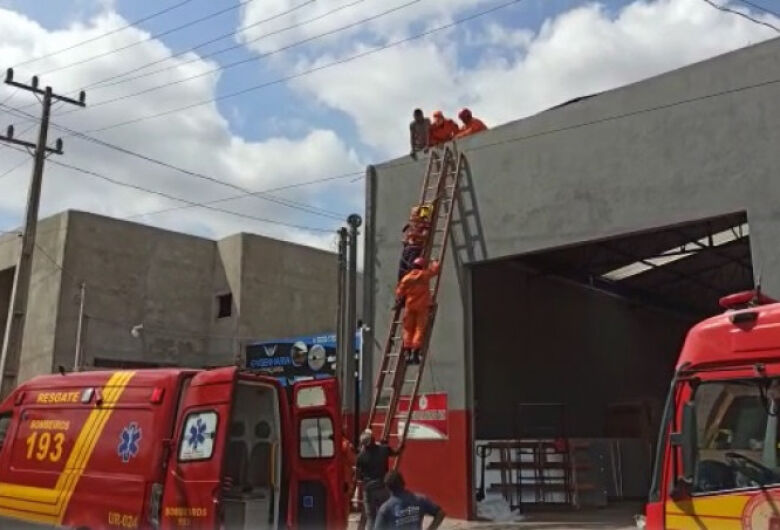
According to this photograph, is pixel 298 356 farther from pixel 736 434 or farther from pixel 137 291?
pixel 736 434

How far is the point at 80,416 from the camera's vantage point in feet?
28.9

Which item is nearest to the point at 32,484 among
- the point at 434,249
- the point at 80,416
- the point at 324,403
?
the point at 80,416

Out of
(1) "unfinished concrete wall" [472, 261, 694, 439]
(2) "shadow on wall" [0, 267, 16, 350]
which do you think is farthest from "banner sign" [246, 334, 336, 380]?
(2) "shadow on wall" [0, 267, 16, 350]

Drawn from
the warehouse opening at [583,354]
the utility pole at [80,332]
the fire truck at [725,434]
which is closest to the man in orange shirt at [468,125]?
the warehouse opening at [583,354]

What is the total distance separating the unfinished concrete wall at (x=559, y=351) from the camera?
1886 centimetres

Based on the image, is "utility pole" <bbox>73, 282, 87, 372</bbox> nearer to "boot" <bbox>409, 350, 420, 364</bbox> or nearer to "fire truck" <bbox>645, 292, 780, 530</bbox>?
"boot" <bbox>409, 350, 420, 364</bbox>

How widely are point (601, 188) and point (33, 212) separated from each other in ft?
46.3

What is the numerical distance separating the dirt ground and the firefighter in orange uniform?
2918 mm

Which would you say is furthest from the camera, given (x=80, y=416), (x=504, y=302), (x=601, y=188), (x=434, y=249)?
(x=504, y=302)

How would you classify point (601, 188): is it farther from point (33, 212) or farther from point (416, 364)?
point (33, 212)

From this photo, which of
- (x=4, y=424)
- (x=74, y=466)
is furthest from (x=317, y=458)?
(x=4, y=424)

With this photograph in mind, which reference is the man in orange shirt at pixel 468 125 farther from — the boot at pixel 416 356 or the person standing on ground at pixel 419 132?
the boot at pixel 416 356

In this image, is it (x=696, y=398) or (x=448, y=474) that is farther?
(x=448, y=474)

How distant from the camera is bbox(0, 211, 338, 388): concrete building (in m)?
28.0
